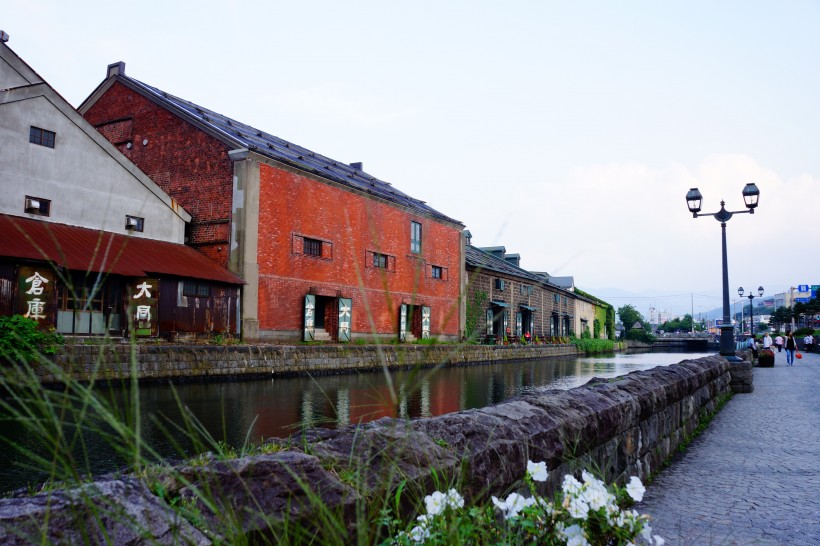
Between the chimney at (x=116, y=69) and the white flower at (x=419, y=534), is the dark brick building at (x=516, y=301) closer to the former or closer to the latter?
the chimney at (x=116, y=69)

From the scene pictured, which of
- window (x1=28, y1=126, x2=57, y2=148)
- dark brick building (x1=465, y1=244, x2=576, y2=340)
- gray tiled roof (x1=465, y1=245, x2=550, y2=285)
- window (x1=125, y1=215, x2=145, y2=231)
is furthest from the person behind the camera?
gray tiled roof (x1=465, y1=245, x2=550, y2=285)

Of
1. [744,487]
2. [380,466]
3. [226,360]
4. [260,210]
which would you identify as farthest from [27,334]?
[744,487]

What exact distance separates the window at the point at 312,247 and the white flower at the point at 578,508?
21944 mm

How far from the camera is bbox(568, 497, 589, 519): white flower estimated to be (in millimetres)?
1726

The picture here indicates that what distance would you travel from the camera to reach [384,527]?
6.39 feet

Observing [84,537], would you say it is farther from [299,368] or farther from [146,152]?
[146,152]

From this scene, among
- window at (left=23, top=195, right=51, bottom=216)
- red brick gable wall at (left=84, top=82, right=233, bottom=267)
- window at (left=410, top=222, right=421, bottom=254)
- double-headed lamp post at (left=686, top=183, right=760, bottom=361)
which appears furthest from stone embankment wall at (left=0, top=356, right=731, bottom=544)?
window at (left=410, top=222, right=421, bottom=254)

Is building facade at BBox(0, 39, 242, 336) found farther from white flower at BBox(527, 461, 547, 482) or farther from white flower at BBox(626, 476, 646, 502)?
white flower at BBox(626, 476, 646, 502)

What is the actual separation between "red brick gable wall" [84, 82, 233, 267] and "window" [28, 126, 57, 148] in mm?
5666

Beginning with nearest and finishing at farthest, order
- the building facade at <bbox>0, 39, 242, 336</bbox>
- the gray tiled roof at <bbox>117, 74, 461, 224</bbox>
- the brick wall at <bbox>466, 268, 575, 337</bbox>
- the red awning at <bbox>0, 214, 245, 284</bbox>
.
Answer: the red awning at <bbox>0, 214, 245, 284</bbox> < the building facade at <bbox>0, 39, 242, 336</bbox> < the gray tiled roof at <bbox>117, 74, 461, 224</bbox> < the brick wall at <bbox>466, 268, 575, 337</bbox>

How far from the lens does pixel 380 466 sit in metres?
2.13

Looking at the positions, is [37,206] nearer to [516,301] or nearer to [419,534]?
[419,534]

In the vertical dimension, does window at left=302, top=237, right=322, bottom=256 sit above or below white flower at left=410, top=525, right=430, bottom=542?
above

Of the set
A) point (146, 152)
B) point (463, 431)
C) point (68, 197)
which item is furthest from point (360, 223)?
point (463, 431)
